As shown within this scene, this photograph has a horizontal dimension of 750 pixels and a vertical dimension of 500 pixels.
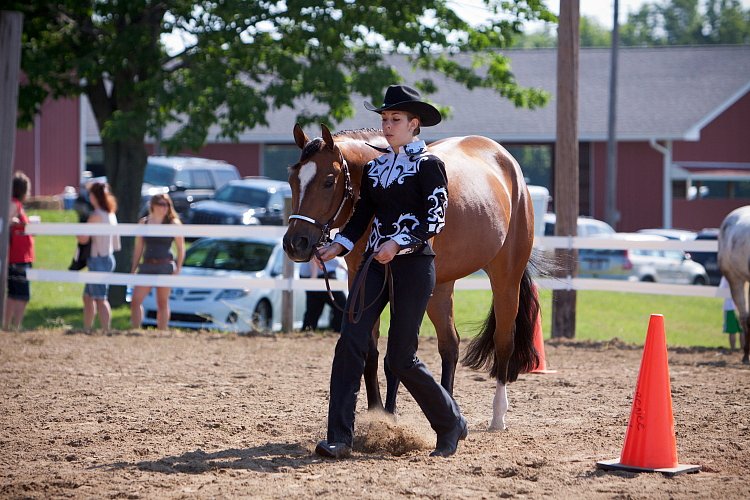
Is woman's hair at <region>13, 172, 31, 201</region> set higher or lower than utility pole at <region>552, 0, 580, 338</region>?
lower

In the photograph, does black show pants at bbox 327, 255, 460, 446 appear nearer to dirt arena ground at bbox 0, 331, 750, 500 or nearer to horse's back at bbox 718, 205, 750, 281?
dirt arena ground at bbox 0, 331, 750, 500

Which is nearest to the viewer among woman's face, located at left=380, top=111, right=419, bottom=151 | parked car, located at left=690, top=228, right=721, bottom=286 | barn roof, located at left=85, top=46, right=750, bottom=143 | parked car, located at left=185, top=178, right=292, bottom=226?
woman's face, located at left=380, top=111, right=419, bottom=151

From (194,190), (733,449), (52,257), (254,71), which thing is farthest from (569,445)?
(194,190)

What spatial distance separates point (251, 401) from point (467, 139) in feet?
7.87

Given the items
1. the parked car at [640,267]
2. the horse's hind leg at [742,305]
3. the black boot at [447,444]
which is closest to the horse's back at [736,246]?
the horse's hind leg at [742,305]

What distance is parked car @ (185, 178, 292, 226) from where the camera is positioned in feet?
77.0

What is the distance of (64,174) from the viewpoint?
1235 inches

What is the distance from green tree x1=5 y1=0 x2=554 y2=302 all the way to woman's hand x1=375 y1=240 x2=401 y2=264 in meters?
9.33

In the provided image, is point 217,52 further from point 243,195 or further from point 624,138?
point 624,138

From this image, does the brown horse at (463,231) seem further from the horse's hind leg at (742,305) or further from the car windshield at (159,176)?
the car windshield at (159,176)

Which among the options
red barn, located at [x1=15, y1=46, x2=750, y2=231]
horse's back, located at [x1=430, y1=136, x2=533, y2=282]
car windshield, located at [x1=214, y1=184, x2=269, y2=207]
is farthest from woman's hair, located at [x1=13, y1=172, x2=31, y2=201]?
red barn, located at [x1=15, y1=46, x2=750, y2=231]

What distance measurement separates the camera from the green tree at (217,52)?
45.6 feet

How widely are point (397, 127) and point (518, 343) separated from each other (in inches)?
90.1

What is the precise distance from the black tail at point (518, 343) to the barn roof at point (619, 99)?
2218 cm
